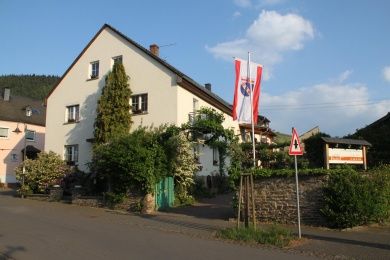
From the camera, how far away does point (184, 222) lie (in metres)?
17.2

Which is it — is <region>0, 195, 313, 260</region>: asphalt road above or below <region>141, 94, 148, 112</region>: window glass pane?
below

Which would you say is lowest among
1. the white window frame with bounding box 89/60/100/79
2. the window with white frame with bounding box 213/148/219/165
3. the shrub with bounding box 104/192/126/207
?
Answer: the shrub with bounding box 104/192/126/207

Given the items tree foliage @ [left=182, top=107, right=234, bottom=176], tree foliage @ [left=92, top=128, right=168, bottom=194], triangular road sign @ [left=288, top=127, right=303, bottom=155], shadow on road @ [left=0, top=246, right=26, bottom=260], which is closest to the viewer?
shadow on road @ [left=0, top=246, right=26, bottom=260]

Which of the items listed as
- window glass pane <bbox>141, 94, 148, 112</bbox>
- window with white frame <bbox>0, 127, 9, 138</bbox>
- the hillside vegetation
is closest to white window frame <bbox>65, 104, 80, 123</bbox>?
window glass pane <bbox>141, 94, 148, 112</bbox>

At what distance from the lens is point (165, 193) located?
22.8 m

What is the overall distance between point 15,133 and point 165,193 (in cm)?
2835

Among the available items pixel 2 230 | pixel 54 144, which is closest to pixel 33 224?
pixel 2 230

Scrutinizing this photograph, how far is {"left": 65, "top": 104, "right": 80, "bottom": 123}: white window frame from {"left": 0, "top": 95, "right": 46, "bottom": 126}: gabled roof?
54.7 feet

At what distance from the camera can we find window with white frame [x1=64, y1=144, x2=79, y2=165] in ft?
104

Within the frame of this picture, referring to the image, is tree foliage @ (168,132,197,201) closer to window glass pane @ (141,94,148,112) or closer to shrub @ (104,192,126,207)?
shrub @ (104,192,126,207)

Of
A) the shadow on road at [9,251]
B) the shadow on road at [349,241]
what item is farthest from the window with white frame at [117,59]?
the shadow on road at [9,251]

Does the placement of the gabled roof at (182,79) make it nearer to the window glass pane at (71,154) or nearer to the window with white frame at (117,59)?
the window with white frame at (117,59)

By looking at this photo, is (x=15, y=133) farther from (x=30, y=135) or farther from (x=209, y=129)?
(x=209, y=129)

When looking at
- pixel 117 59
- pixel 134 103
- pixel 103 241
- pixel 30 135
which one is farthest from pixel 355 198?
pixel 30 135
